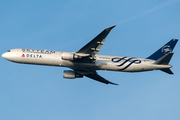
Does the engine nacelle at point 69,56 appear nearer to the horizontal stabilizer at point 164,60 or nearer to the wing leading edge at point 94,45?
the wing leading edge at point 94,45

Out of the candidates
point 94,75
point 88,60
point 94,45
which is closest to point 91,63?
point 88,60

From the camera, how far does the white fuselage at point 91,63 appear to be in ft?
160

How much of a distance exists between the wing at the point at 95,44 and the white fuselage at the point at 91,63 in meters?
2.30

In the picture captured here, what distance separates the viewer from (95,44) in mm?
45188

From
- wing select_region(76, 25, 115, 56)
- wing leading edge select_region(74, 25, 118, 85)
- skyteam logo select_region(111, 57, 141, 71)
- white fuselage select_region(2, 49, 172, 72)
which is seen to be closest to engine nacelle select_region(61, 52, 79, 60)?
wing leading edge select_region(74, 25, 118, 85)

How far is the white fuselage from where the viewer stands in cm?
4869

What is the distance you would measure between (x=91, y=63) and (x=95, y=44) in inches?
190

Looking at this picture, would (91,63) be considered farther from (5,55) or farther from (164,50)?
(5,55)

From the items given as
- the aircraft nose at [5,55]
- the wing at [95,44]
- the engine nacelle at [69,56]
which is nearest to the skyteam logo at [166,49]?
the wing at [95,44]

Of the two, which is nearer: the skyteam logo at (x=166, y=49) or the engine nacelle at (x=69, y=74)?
the skyteam logo at (x=166, y=49)

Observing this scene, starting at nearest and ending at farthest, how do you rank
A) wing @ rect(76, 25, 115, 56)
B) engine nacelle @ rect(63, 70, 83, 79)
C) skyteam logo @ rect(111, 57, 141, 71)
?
1. wing @ rect(76, 25, 115, 56)
2. skyteam logo @ rect(111, 57, 141, 71)
3. engine nacelle @ rect(63, 70, 83, 79)

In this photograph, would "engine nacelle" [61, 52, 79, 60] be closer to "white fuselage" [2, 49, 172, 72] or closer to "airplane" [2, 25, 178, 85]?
"airplane" [2, 25, 178, 85]

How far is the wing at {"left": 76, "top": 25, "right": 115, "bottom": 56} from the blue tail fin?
12.6 meters

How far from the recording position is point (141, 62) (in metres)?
49.1
